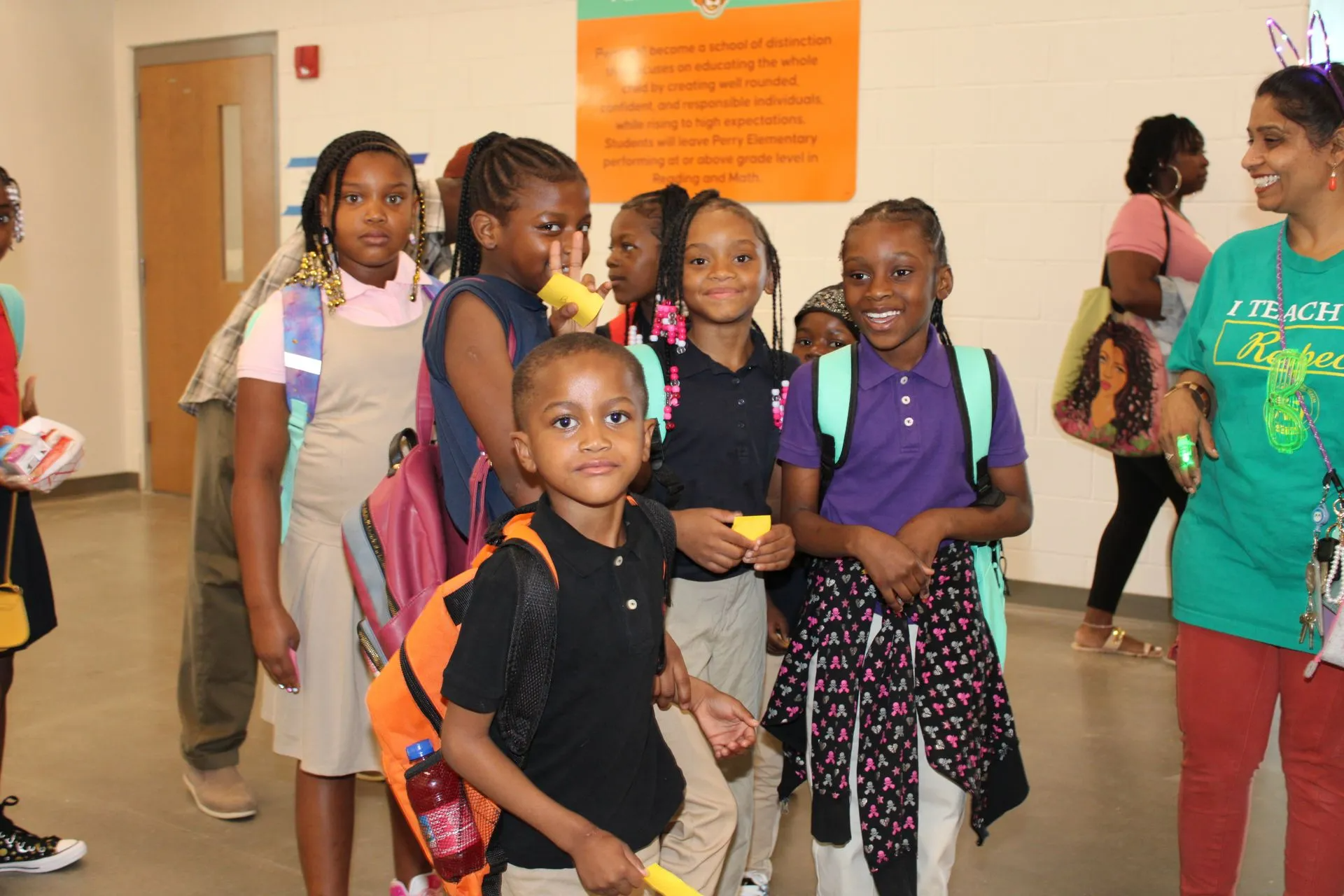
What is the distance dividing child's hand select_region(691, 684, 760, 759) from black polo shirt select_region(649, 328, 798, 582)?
0.32m

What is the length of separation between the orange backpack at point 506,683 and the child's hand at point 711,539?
421mm

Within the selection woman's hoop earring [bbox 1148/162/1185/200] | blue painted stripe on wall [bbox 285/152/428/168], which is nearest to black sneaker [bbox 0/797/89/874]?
woman's hoop earring [bbox 1148/162/1185/200]

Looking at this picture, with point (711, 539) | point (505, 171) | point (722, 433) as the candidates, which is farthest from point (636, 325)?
point (711, 539)

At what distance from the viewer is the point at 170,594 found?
16.0 ft

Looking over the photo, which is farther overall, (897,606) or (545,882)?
(897,606)

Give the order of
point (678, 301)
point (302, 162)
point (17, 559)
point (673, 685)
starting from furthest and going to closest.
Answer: point (302, 162) < point (17, 559) < point (678, 301) < point (673, 685)

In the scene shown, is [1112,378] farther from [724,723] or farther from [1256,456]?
[724,723]

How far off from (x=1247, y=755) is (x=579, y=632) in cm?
127

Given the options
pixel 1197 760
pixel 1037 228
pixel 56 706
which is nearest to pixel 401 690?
pixel 1197 760

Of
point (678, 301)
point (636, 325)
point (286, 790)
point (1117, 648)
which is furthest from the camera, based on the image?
point (1117, 648)

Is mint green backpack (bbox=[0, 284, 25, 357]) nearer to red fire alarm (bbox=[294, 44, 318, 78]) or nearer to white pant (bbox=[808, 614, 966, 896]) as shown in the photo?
white pant (bbox=[808, 614, 966, 896])

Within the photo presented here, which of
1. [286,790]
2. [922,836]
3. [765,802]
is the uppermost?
[922,836]

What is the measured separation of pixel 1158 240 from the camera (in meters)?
3.99

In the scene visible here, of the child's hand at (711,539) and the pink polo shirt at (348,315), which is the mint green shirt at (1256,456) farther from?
the pink polo shirt at (348,315)
